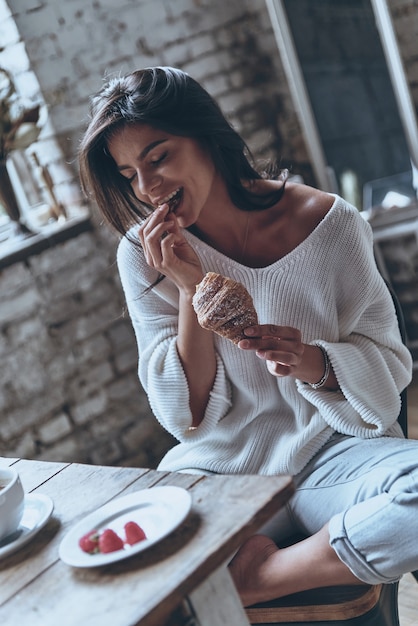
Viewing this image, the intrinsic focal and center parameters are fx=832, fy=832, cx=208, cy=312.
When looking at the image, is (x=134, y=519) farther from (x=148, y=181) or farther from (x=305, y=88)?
(x=305, y=88)

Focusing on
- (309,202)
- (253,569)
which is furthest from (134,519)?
(309,202)

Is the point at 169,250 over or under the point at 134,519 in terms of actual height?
over

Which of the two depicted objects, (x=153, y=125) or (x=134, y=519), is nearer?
(x=134, y=519)

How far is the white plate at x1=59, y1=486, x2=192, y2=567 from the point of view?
1.07 meters

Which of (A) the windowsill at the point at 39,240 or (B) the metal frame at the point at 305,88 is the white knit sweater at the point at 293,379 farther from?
(B) the metal frame at the point at 305,88

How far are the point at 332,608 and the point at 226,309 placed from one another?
1.83 ft

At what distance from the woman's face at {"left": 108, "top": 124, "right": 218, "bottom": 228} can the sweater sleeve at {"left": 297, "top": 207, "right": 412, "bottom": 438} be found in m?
0.35

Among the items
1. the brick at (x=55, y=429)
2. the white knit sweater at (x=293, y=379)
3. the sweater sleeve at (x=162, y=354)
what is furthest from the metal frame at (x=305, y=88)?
the sweater sleeve at (x=162, y=354)

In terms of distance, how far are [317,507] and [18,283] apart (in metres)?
1.75

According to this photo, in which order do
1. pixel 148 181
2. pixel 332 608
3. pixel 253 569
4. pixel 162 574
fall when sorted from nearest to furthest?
pixel 162 574 → pixel 332 608 → pixel 253 569 → pixel 148 181

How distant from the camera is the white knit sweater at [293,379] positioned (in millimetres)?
1768

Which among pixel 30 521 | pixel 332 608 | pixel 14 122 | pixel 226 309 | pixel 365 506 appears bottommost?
pixel 332 608

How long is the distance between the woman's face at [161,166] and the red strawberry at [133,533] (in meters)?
0.83

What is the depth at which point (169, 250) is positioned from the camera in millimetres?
1772
